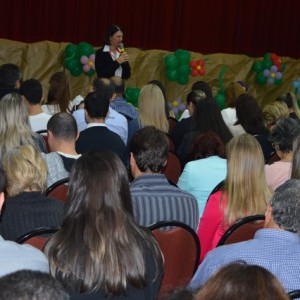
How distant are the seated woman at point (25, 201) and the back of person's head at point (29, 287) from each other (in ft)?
6.28

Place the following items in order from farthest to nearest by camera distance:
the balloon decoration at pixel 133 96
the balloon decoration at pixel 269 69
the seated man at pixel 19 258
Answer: the balloon decoration at pixel 269 69 → the balloon decoration at pixel 133 96 → the seated man at pixel 19 258

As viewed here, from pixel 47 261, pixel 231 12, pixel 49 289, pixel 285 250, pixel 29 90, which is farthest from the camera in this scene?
→ pixel 231 12

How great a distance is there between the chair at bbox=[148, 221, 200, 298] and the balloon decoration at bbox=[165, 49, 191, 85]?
7.43 metres

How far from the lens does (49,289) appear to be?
1.59 m

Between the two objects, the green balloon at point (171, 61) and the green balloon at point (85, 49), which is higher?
the green balloon at point (85, 49)

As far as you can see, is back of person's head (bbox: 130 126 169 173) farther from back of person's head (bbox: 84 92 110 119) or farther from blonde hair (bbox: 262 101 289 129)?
blonde hair (bbox: 262 101 289 129)

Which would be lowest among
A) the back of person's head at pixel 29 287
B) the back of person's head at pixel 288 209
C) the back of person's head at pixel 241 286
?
the back of person's head at pixel 288 209

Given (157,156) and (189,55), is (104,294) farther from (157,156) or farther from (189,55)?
(189,55)

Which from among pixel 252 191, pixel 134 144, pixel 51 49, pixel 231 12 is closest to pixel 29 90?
pixel 134 144

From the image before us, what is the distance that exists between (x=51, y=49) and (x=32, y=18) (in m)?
0.54

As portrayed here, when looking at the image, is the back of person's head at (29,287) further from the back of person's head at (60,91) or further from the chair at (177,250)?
the back of person's head at (60,91)

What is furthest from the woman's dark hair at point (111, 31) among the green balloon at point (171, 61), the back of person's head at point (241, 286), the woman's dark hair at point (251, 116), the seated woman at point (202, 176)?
the back of person's head at point (241, 286)

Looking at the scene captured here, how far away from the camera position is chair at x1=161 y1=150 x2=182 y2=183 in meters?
5.66

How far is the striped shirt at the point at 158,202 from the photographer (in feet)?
12.4
